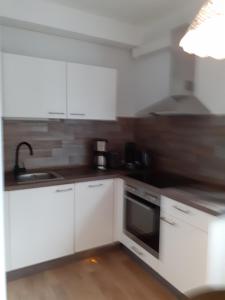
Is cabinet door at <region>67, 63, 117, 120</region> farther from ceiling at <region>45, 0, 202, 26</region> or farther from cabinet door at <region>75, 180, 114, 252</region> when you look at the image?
cabinet door at <region>75, 180, 114, 252</region>

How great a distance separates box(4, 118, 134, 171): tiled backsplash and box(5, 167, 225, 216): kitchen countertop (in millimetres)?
152

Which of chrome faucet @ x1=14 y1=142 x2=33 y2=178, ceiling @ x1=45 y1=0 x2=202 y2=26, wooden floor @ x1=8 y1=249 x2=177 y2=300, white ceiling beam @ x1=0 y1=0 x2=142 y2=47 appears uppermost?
ceiling @ x1=45 y1=0 x2=202 y2=26

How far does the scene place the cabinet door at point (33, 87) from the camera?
2.17 meters

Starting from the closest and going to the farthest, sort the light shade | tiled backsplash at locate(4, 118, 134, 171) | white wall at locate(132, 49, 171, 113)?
the light shade < tiled backsplash at locate(4, 118, 134, 171) < white wall at locate(132, 49, 171, 113)

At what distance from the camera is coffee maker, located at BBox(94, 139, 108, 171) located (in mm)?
2854

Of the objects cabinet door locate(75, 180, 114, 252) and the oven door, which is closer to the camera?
the oven door

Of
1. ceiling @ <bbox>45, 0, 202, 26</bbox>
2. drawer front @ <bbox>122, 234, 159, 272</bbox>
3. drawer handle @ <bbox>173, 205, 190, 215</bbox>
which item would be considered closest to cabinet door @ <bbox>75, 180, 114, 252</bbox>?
drawer front @ <bbox>122, 234, 159, 272</bbox>

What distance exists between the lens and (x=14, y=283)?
217 cm

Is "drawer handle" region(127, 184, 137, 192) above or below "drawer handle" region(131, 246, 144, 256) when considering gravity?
above

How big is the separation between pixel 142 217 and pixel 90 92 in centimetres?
136

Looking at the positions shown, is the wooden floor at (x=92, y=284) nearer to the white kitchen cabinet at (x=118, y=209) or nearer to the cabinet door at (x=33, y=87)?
the white kitchen cabinet at (x=118, y=209)

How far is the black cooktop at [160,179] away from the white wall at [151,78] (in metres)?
0.92

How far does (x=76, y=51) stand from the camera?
9.07 feet

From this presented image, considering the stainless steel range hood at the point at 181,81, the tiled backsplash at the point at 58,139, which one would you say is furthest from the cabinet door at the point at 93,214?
the stainless steel range hood at the point at 181,81
